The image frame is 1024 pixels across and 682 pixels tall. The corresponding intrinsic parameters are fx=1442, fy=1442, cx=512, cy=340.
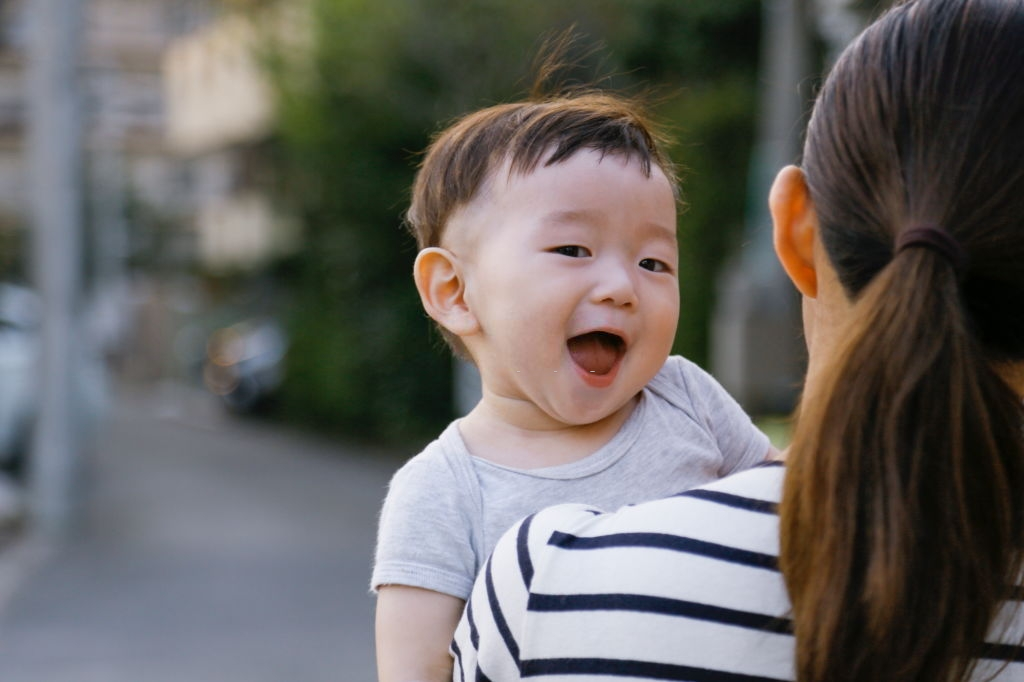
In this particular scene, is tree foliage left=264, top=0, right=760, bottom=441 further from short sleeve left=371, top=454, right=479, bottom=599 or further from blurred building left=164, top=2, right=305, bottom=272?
short sleeve left=371, top=454, right=479, bottom=599

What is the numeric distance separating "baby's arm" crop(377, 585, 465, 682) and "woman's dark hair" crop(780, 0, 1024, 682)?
1.56ft

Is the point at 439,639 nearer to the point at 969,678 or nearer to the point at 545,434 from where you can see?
the point at 545,434

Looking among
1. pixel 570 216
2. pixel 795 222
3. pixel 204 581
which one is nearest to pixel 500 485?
pixel 570 216

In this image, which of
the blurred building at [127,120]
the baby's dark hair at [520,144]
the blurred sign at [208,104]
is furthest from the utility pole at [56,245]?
the blurred building at [127,120]

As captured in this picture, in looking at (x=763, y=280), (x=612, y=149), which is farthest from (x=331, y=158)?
(x=612, y=149)

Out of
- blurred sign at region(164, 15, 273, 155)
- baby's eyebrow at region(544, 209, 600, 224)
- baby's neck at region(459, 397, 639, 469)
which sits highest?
baby's eyebrow at region(544, 209, 600, 224)

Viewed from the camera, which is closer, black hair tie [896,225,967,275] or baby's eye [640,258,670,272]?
black hair tie [896,225,967,275]

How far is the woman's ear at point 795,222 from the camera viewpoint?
148 cm

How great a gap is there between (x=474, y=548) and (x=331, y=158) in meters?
14.6

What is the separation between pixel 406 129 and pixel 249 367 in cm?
906

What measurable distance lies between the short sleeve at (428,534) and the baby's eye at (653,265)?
0.35 m

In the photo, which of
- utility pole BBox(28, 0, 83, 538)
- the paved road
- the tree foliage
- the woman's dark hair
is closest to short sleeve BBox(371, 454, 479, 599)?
the woman's dark hair

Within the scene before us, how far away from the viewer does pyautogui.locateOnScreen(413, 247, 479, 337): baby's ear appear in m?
1.83

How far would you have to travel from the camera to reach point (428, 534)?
1669mm
